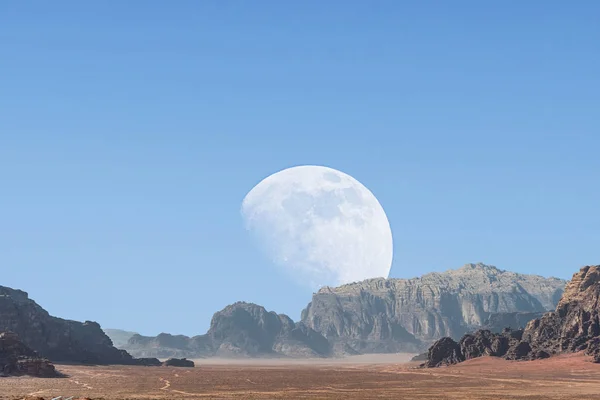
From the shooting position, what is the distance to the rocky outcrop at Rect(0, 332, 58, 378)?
158625 mm

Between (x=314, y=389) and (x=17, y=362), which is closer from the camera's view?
(x=314, y=389)

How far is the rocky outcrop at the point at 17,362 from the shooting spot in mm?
158625

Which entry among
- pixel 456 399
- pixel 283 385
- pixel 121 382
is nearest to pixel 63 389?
pixel 121 382

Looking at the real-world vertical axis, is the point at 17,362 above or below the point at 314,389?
above

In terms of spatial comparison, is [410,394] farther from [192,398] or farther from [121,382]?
[121,382]

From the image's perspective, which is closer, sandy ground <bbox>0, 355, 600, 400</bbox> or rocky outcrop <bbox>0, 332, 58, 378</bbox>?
sandy ground <bbox>0, 355, 600, 400</bbox>

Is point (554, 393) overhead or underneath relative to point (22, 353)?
underneath

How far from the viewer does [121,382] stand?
5650 inches

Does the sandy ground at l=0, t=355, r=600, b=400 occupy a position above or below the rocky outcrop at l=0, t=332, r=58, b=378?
below

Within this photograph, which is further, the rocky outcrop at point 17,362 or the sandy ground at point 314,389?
the rocky outcrop at point 17,362

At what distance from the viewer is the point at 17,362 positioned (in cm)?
16200

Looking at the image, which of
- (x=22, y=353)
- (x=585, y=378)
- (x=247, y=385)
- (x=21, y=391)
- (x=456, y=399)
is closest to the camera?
(x=456, y=399)

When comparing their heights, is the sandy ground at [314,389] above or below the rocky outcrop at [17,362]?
below

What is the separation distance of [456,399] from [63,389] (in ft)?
175
